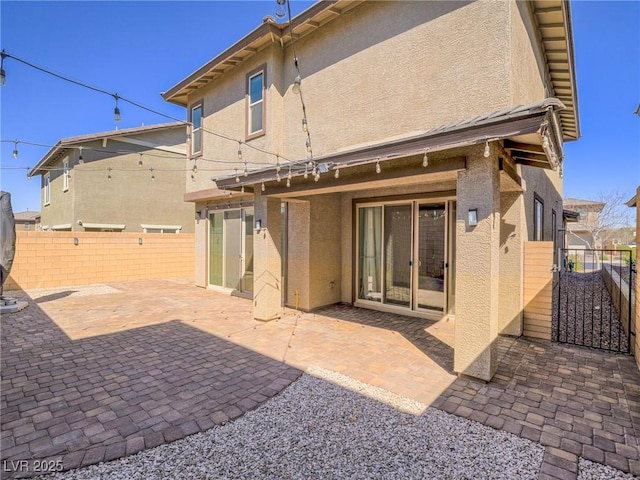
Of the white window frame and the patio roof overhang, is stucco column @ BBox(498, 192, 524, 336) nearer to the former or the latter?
Result: the patio roof overhang

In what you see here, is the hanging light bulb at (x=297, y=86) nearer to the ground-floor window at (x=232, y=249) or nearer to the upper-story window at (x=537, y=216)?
the ground-floor window at (x=232, y=249)

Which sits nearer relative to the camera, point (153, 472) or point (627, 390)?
point (153, 472)

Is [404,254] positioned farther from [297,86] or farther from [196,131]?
[196,131]

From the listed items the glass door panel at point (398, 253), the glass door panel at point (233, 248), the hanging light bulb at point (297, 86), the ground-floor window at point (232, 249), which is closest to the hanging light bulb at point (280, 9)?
the hanging light bulb at point (297, 86)

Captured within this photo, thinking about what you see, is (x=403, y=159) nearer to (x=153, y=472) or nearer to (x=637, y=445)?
(x=637, y=445)

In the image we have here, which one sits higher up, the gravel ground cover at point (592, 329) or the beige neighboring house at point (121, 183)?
the beige neighboring house at point (121, 183)

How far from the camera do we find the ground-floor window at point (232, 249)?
10.9 meters

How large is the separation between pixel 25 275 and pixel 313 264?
451 inches

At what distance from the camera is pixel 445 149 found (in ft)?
15.6

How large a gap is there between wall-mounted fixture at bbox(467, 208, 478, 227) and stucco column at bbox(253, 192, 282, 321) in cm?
455

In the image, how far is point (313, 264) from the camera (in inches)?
362

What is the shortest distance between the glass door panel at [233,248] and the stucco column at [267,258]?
10.9ft

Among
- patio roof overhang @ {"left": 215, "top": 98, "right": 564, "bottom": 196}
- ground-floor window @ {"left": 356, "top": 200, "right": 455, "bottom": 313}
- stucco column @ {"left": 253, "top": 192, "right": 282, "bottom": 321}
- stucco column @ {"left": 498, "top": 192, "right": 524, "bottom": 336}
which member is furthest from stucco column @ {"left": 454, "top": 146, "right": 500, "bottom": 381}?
stucco column @ {"left": 253, "top": 192, "right": 282, "bottom": 321}

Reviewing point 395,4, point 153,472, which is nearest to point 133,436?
point 153,472
